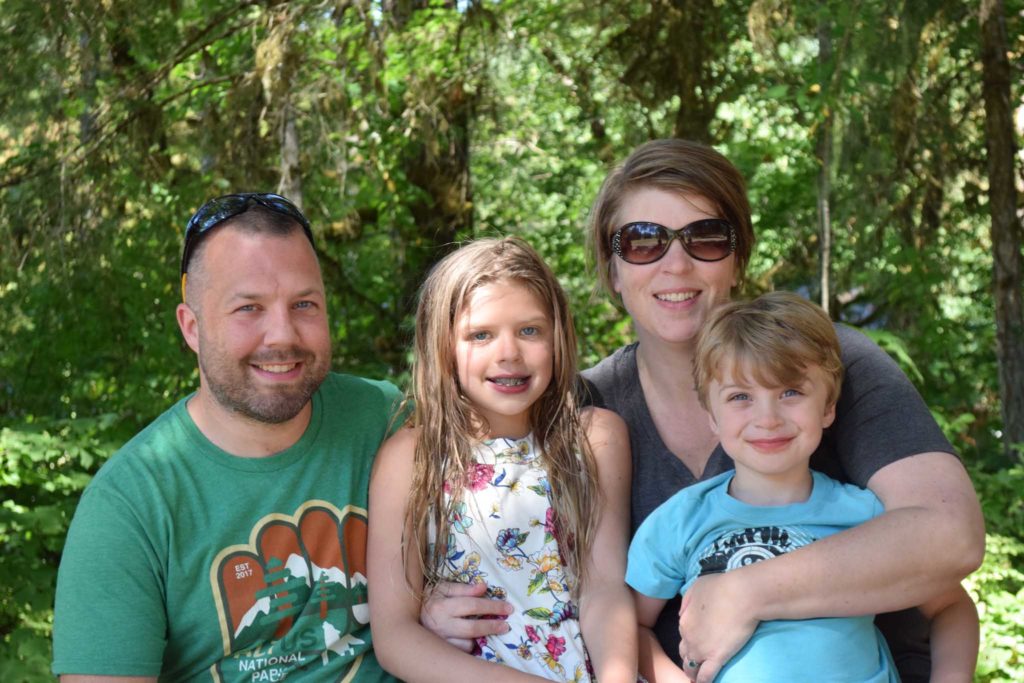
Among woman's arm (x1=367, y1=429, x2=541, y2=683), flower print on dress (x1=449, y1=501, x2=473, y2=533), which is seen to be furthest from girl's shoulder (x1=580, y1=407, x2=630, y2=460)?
woman's arm (x1=367, y1=429, x2=541, y2=683)

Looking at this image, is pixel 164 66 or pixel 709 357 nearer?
pixel 709 357

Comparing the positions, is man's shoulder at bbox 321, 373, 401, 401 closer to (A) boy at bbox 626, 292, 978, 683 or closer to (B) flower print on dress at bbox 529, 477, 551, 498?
(B) flower print on dress at bbox 529, 477, 551, 498

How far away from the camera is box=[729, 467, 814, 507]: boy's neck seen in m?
2.40

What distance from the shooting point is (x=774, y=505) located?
94.7 inches

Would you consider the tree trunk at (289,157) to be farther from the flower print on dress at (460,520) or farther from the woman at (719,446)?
the flower print on dress at (460,520)

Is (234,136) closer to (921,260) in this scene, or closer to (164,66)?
(164,66)

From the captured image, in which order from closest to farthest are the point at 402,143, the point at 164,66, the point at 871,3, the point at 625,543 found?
the point at 625,543 → the point at 871,3 → the point at 164,66 → the point at 402,143

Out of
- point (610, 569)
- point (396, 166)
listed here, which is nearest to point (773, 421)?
point (610, 569)

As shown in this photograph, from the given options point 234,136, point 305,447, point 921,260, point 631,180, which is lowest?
point 305,447

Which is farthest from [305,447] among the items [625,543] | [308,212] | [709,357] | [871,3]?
[308,212]

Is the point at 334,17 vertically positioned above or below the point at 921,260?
above

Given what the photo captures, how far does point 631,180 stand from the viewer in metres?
2.81

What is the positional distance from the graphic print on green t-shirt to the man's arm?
32.9 inches

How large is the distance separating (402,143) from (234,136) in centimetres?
112
